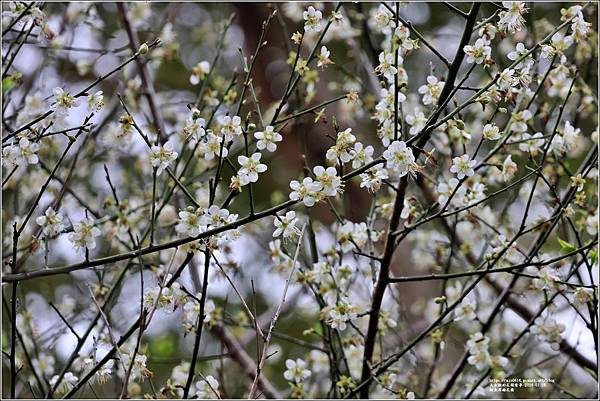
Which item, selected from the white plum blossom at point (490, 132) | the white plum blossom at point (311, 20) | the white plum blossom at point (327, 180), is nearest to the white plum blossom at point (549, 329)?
the white plum blossom at point (490, 132)

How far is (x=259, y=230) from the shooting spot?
276 cm

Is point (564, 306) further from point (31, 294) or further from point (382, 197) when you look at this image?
point (31, 294)

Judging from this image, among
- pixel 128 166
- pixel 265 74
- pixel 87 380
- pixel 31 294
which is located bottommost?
pixel 87 380

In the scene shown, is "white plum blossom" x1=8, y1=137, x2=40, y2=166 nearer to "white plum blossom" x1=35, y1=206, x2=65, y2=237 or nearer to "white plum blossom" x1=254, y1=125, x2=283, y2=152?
"white plum blossom" x1=35, y1=206, x2=65, y2=237

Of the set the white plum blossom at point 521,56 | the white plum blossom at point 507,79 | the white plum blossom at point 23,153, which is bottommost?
the white plum blossom at point 23,153

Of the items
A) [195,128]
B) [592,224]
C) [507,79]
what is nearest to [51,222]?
[195,128]

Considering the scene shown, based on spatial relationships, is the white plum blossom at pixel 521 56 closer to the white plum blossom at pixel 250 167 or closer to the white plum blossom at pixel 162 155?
the white plum blossom at pixel 250 167

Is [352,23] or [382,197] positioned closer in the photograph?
[382,197]

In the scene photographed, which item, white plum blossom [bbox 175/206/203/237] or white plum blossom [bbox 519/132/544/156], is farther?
white plum blossom [bbox 519/132/544/156]

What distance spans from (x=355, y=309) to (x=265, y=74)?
2.58 meters

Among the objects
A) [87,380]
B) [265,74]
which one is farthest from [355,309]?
[265,74]

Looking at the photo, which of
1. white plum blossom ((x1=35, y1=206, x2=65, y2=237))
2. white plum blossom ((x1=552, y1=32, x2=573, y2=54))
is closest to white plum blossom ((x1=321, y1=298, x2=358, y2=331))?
white plum blossom ((x1=35, y1=206, x2=65, y2=237))

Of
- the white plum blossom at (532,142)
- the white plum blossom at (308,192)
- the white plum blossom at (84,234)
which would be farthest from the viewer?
the white plum blossom at (532,142)

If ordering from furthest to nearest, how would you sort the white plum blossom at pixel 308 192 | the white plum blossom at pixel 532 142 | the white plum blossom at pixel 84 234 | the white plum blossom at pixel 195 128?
the white plum blossom at pixel 532 142 < the white plum blossom at pixel 84 234 < the white plum blossom at pixel 195 128 < the white plum blossom at pixel 308 192
